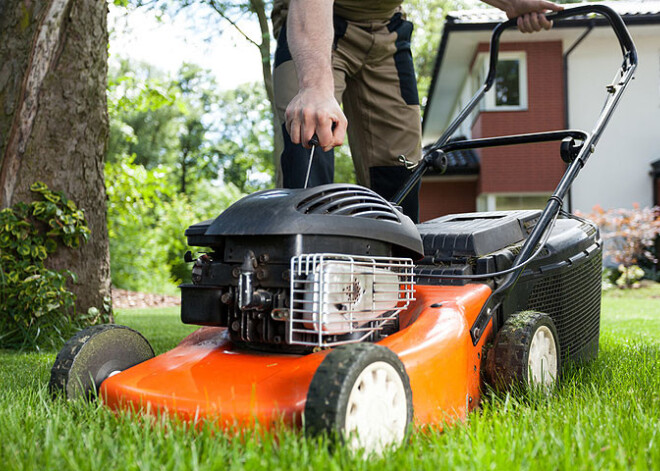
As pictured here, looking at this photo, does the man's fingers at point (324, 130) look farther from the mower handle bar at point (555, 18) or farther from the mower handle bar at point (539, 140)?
the mower handle bar at point (555, 18)

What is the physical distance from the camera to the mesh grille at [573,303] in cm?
221

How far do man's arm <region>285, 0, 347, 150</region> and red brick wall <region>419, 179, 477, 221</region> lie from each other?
1244 cm

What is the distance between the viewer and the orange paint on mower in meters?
1.43

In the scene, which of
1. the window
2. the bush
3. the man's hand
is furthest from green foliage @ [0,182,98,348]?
the window

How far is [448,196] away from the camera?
1430 centimetres

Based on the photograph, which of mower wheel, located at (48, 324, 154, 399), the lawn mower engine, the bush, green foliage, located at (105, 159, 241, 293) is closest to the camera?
the lawn mower engine

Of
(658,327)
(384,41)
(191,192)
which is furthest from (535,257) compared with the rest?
(191,192)

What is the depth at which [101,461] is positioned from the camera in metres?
1.23

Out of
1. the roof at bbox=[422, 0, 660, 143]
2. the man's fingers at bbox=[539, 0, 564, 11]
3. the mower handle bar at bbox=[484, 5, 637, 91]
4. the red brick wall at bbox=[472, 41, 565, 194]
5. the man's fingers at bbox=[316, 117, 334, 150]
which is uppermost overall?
the roof at bbox=[422, 0, 660, 143]

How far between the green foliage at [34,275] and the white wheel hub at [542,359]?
8.43 feet

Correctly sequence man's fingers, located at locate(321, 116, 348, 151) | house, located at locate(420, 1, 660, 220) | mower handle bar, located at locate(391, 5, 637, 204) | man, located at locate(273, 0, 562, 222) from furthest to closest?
house, located at locate(420, 1, 660, 220), mower handle bar, located at locate(391, 5, 637, 204), man, located at locate(273, 0, 562, 222), man's fingers, located at locate(321, 116, 348, 151)

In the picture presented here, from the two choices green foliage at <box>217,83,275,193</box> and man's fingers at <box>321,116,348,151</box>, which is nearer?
man's fingers at <box>321,116,348,151</box>

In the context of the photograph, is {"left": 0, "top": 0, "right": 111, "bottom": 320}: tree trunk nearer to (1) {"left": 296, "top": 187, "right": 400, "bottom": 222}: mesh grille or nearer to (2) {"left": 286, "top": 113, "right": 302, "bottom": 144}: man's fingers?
(2) {"left": 286, "top": 113, "right": 302, "bottom": 144}: man's fingers

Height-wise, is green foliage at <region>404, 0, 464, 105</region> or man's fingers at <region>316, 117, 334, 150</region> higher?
green foliage at <region>404, 0, 464, 105</region>
